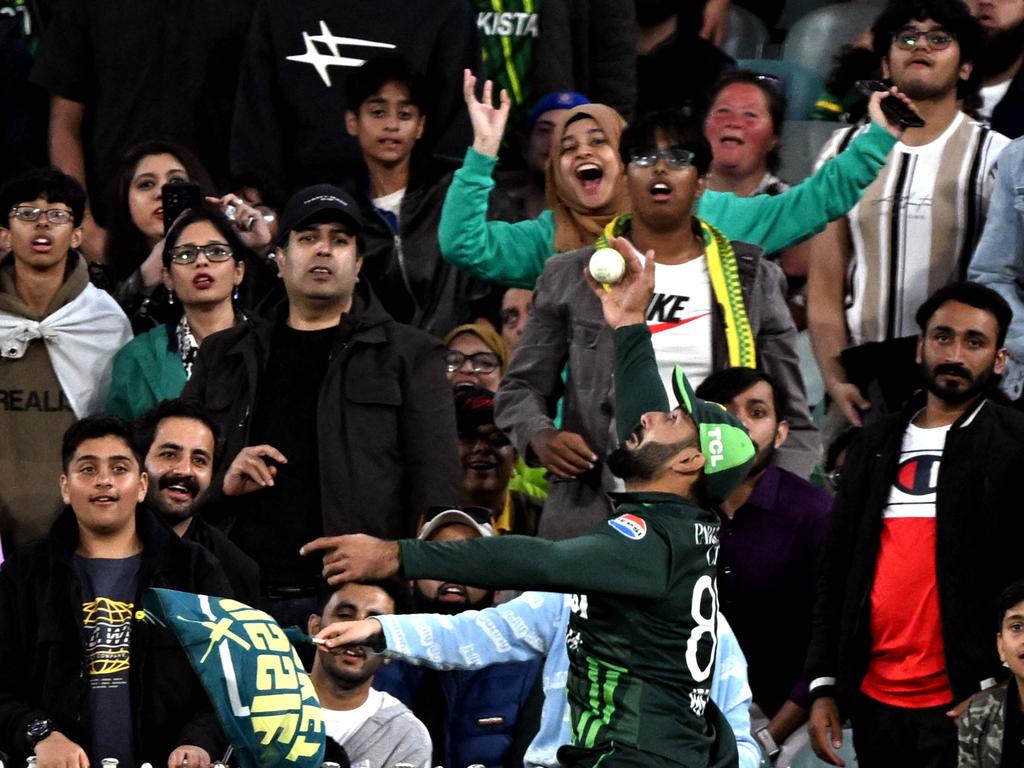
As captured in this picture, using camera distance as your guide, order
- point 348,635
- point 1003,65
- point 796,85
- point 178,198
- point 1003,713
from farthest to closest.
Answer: point 796,85 → point 1003,65 → point 178,198 → point 1003,713 → point 348,635

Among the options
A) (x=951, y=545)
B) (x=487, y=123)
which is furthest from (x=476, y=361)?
(x=951, y=545)

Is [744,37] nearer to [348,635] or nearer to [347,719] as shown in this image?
[347,719]

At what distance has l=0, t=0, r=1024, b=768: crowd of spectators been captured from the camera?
24.7ft

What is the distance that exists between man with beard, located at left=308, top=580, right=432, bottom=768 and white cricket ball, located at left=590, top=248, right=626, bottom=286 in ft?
4.27

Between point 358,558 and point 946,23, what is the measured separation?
4.26 metres

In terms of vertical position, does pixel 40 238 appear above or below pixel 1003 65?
below

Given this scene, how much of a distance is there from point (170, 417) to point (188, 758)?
4.96ft

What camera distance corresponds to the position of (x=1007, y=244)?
880 cm

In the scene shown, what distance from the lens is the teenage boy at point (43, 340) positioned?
8.73 meters

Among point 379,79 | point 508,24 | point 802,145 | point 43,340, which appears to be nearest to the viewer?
point 43,340

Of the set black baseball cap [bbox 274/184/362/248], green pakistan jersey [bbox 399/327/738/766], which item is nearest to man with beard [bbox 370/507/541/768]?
black baseball cap [bbox 274/184/362/248]

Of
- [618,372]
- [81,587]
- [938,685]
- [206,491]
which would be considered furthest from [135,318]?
[938,685]

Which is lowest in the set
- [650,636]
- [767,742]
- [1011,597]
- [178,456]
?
[767,742]

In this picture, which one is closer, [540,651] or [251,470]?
[540,651]
